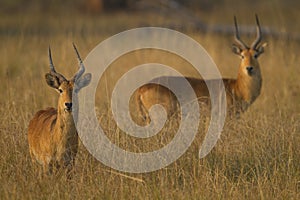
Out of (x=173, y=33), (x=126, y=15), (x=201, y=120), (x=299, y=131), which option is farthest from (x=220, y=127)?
(x=126, y=15)

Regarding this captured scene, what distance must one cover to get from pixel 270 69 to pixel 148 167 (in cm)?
597

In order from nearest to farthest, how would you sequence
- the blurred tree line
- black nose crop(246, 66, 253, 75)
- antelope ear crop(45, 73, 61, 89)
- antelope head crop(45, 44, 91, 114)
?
1. antelope head crop(45, 44, 91, 114)
2. antelope ear crop(45, 73, 61, 89)
3. black nose crop(246, 66, 253, 75)
4. the blurred tree line

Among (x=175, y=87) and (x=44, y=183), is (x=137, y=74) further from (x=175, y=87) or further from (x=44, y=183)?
(x=44, y=183)

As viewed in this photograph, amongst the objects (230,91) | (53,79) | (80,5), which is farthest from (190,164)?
(80,5)

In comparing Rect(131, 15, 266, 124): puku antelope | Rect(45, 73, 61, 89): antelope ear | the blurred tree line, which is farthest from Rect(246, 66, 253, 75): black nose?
the blurred tree line

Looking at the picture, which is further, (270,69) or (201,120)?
(270,69)

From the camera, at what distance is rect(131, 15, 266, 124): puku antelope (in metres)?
7.91

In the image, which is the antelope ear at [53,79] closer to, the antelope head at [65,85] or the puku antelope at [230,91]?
the antelope head at [65,85]

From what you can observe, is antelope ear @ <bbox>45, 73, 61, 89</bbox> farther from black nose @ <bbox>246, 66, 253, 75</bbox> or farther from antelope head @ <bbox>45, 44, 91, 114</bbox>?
black nose @ <bbox>246, 66, 253, 75</bbox>

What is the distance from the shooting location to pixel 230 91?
8.55 m

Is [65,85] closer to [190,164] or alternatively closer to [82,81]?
[82,81]

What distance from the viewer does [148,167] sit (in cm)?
539

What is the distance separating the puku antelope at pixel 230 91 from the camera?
791cm

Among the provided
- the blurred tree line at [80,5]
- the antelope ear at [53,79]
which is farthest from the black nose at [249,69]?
the blurred tree line at [80,5]
